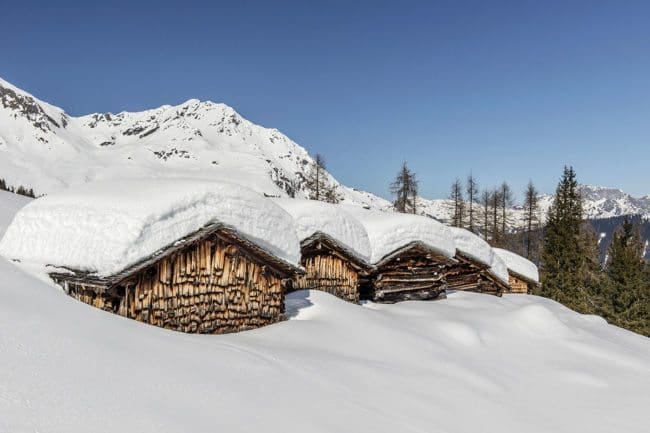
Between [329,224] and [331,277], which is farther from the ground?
[329,224]

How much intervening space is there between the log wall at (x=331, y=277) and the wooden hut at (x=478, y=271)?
7.13m

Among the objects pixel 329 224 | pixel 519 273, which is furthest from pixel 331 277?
pixel 519 273

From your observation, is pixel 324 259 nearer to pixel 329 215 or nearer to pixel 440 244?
pixel 329 215

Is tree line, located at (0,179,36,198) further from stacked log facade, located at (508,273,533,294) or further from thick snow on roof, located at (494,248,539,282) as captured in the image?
stacked log facade, located at (508,273,533,294)

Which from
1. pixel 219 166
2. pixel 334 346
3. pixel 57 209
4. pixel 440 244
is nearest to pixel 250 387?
pixel 334 346

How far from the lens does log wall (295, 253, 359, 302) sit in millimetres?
15562

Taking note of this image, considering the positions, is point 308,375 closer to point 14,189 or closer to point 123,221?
point 123,221

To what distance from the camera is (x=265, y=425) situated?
495cm

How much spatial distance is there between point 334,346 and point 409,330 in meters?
3.00

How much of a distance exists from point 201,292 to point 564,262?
35896mm

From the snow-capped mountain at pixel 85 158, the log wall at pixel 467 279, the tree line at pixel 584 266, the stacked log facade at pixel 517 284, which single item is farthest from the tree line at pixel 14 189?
the snow-capped mountain at pixel 85 158

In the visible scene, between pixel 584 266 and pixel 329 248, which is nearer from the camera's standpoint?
pixel 329 248

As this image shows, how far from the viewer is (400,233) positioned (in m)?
17.4

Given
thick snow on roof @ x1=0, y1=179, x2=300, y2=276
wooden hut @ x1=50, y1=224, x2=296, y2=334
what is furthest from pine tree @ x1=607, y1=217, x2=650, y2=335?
thick snow on roof @ x1=0, y1=179, x2=300, y2=276
